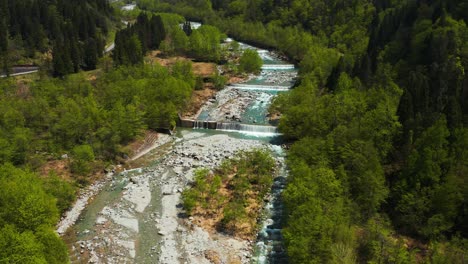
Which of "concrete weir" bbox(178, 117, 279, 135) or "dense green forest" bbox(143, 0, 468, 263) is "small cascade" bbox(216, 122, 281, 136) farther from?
"dense green forest" bbox(143, 0, 468, 263)

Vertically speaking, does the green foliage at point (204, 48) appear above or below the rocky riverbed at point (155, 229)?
above

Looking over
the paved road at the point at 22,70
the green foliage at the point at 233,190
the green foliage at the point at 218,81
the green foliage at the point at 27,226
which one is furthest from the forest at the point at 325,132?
the green foliage at the point at 218,81

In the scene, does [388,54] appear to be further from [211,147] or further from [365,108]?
[211,147]

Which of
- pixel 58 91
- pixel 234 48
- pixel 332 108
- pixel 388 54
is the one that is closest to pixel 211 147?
pixel 332 108

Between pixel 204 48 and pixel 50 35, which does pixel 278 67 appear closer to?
pixel 204 48

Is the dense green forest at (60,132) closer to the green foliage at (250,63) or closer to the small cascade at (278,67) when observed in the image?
the green foliage at (250,63)

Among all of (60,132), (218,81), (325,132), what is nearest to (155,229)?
(60,132)

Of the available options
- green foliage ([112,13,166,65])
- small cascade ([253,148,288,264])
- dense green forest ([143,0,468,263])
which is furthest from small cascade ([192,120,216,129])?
green foliage ([112,13,166,65])
